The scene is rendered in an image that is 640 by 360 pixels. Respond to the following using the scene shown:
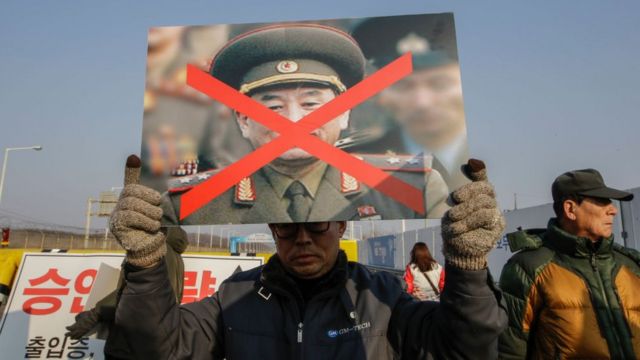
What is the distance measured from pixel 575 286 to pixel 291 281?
6.35ft

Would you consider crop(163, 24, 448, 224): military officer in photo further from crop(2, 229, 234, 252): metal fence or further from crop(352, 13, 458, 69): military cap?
crop(2, 229, 234, 252): metal fence

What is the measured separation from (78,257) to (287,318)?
447cm

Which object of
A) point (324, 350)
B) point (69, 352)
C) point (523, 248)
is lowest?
point (69, 352)

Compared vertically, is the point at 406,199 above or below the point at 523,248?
above

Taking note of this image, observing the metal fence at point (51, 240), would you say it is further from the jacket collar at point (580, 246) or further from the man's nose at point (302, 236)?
the man's nose at point (302, 236)

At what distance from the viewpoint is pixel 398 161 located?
1834 mm

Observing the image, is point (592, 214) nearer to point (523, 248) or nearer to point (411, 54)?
point (523, 248)

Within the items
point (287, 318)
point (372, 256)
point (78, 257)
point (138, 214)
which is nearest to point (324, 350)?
point (287, 318)

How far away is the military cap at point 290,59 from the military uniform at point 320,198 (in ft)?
1.39

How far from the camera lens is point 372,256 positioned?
3025cm

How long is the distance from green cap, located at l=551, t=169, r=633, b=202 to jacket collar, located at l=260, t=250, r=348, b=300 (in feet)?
6.41

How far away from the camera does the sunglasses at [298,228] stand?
1.91m

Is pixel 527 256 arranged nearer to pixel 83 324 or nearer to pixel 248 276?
pixel 248 276

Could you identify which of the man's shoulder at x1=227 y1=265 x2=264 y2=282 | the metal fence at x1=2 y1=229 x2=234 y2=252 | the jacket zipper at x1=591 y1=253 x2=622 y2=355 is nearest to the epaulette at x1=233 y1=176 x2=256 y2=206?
the man's shoulder at x1=227 y1=265 x2=264 y2=282
